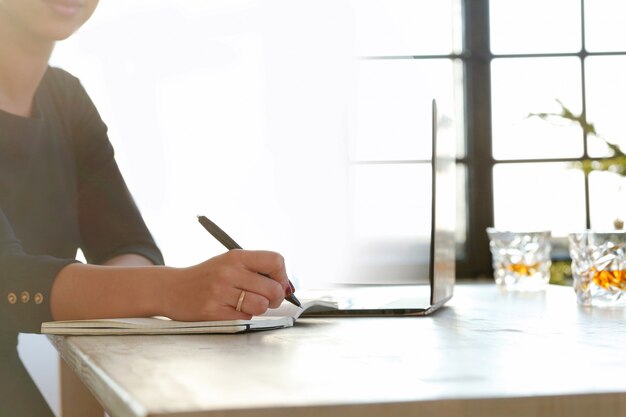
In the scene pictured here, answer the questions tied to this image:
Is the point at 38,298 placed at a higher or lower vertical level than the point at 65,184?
lower

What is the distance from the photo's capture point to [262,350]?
759 millimetres

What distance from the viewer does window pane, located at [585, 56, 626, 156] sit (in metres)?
2.81

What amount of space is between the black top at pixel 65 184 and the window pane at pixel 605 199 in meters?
1.62

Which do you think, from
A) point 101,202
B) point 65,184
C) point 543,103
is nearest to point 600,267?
point 101,202

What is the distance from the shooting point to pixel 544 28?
2848mm

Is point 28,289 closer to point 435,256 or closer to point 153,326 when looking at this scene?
point 153,326

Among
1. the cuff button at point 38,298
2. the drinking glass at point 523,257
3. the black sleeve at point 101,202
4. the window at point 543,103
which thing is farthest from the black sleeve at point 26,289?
the window at point 543,103

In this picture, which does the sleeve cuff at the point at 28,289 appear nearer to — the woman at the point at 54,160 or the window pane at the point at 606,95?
the woman at the point at 54,160

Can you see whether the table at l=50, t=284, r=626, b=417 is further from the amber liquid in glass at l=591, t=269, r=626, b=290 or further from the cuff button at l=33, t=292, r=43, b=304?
the amber liquid in glass at l=591, t=269, r=626, b=290

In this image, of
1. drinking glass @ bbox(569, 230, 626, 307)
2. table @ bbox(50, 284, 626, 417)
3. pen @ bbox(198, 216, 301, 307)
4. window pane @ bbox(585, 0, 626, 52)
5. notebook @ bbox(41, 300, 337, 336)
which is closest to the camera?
table @ bbox(50, 284, 626, 417)

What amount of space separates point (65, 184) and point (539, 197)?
61.9 inches

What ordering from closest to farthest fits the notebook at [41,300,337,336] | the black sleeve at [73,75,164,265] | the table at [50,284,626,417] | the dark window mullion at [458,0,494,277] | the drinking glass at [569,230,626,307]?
the table at [50,284,626,417], the notebook at [41,300,337,336], the drinking glass at [569,230,626,307], the black sleeve at [73,75,164,265], the dark window mullion at [458,0,494,277]

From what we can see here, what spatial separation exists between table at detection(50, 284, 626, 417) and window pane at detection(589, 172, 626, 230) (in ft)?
6.05

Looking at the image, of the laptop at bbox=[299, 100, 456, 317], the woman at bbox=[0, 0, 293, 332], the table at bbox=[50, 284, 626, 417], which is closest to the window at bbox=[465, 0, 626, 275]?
the woman at bbox=[0, 0, 293, 332]
